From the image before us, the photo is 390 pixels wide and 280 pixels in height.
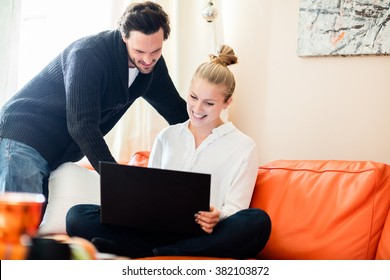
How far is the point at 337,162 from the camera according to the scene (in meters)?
1.27

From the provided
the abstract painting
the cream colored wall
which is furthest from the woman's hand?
the abstract painting

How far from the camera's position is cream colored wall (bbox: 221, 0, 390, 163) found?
1399 mm

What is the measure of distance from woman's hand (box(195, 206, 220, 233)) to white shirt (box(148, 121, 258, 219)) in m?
0.06

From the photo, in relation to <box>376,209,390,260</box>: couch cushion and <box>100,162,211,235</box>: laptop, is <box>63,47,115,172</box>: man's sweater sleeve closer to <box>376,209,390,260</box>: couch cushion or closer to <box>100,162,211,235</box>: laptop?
<box>100,162,211,235</box>: laptop

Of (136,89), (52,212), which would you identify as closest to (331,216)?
(136,89)

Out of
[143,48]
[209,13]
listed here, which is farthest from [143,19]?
[209,13]

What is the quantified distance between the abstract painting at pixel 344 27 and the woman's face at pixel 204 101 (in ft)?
1.44

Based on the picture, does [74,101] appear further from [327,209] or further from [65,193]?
[327,209]

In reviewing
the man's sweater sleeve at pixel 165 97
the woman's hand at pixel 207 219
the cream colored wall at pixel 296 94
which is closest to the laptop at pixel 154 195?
the woman's hand at pixel 207 219

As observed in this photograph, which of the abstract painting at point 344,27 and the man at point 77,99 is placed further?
the abstract painting at point 344,27

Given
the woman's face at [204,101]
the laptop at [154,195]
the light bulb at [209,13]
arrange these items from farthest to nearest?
the light bulb at [209,13]
the woman's face at [204,101]
the laptop at [154,195]

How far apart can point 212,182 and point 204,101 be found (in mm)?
198

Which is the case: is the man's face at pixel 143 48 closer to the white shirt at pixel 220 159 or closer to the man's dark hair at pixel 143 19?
the man's dark hair at pixel 143 19

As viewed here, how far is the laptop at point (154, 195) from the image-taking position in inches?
37.5
